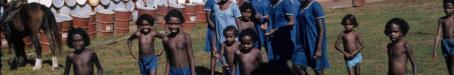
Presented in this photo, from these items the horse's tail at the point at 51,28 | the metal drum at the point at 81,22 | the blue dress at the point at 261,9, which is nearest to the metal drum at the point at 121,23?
the metal drum at the point at 81,22

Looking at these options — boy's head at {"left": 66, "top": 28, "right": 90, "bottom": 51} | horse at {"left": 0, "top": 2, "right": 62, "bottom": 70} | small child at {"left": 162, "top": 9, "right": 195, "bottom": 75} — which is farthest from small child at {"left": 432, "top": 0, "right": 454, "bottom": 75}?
horse at {"left": 0, "top": 2, "right": 62, "bottom": 70}

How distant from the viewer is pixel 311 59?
8.05 m

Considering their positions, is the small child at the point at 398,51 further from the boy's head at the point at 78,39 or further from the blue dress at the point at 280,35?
the boy's head at the point at 78,39

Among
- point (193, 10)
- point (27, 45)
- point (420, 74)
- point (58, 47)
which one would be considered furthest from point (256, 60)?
point (193, 10)

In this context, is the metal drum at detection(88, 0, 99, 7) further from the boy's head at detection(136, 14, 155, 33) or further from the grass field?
the boy's head at detection(136, 14, 155, 33)

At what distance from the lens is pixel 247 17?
8.73m

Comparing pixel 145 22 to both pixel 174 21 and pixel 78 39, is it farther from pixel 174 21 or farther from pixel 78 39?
pixel 78 39

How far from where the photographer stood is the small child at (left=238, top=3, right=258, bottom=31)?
8.57 metres

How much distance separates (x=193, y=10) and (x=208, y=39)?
880cm

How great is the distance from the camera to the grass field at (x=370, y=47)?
34.3 ft

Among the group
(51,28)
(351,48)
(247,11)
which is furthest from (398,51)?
(51,28)

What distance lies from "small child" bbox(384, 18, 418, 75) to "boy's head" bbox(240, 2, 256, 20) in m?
1.78

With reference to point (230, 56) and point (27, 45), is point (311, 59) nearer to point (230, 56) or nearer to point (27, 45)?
point (230, 56)

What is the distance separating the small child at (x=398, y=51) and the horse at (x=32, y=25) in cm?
559
